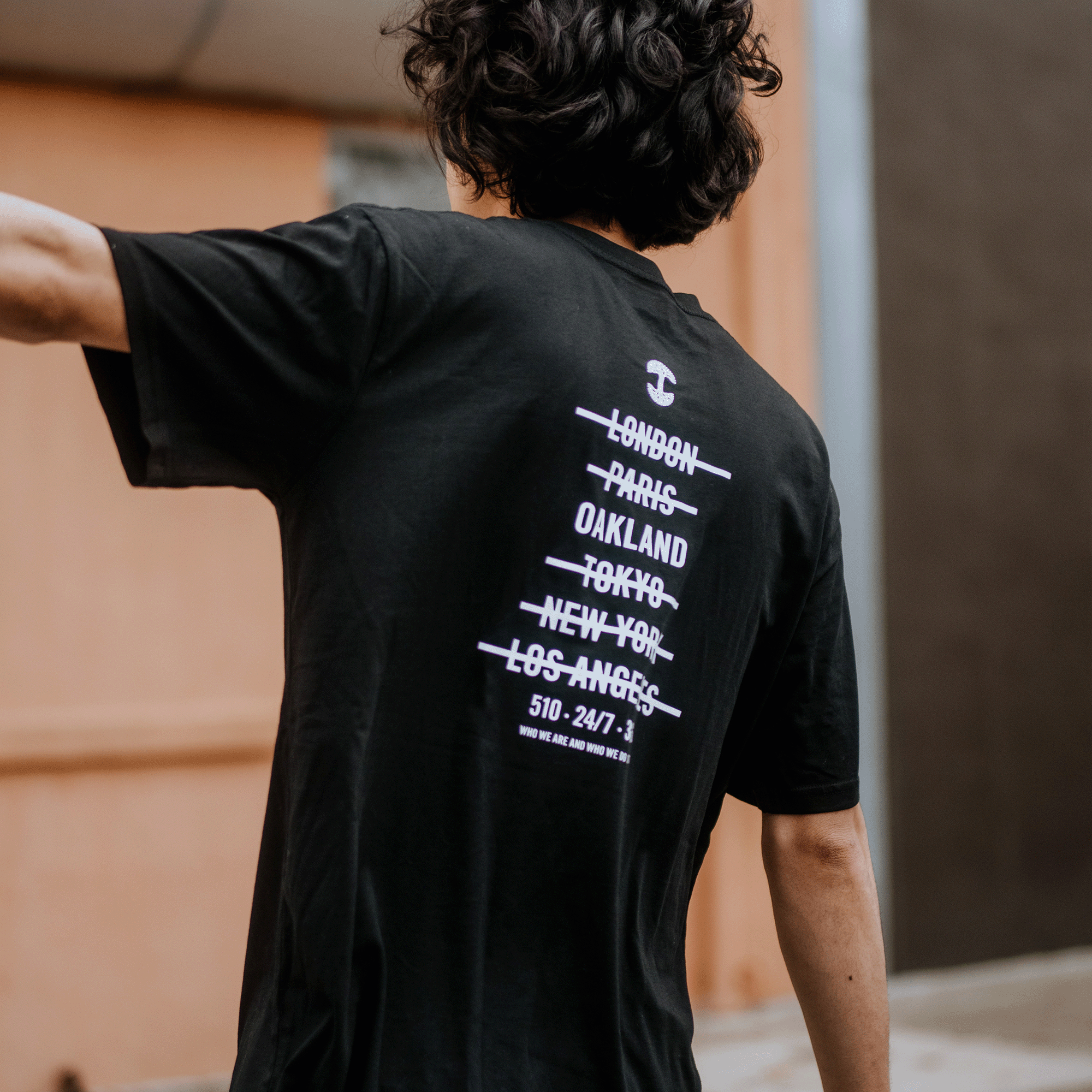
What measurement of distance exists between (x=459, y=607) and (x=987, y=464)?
484 centimetres

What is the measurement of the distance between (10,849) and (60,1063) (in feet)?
2.11

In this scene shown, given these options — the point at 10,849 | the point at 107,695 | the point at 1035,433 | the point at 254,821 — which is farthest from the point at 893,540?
the point at 10,849

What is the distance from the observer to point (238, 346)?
1.03 meters

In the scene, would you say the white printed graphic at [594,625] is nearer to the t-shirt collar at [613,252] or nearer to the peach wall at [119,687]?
the t-shirt collar at [613,252]

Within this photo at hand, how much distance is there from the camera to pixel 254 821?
396cm

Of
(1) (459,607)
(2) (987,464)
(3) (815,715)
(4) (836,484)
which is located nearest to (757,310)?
(4) (836,484)

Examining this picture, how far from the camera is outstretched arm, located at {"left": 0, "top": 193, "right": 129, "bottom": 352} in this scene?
0.92 m

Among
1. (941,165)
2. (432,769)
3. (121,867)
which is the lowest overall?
(121,867)

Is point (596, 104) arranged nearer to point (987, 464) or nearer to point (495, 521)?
point (495, 521)

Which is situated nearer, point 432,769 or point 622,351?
point 432,769

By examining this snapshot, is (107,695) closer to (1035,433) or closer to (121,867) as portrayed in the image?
(121,867)

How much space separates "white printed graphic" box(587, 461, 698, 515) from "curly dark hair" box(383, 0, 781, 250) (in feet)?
0.99

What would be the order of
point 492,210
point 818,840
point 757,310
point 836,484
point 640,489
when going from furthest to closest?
point 836,484 < point 757,310 < point 818,840 < point 492,210 < point 640,489

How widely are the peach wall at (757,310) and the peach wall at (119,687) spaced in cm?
165
